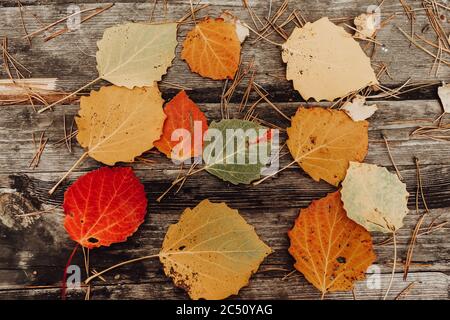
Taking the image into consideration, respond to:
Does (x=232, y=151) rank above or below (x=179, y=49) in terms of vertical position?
below

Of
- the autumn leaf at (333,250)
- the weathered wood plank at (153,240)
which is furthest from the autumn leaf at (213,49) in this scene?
the autumn leaf at (333,250)

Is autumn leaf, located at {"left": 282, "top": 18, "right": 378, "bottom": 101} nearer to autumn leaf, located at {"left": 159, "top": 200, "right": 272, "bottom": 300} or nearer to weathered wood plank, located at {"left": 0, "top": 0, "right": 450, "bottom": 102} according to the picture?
weathered wood plank, located at {"left": 0, "top": 0, "right": 450, "bottom": 102}

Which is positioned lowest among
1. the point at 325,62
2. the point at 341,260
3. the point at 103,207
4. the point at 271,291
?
the point at 271,291

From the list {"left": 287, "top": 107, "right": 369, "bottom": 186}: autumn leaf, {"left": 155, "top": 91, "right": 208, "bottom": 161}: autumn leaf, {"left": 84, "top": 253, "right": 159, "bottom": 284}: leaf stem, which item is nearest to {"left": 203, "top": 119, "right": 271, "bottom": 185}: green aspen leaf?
{"left": 155, "top": 91, "right": 208, "bottom": 161}: autumn leaf

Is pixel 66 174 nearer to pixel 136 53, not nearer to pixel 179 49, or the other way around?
pixel 136 53

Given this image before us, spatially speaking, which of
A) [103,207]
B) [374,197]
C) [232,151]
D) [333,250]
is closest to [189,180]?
[232,151]

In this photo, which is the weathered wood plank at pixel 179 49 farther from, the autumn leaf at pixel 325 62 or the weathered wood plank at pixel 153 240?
the weathered wood plank at pixel 153 240
